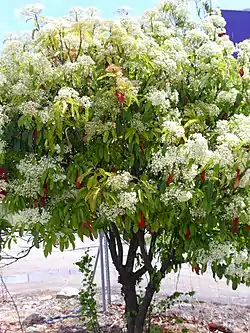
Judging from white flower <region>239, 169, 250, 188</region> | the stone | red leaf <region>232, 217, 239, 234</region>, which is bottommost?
the stone

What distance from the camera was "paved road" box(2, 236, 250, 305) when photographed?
5.33 metres

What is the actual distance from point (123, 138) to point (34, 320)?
255 cm

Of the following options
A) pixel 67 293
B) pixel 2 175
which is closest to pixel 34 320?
pixel 67 293

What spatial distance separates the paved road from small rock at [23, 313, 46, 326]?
Result: 102cm

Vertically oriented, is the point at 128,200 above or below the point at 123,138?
below

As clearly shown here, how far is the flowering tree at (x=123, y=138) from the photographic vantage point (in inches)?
92.6

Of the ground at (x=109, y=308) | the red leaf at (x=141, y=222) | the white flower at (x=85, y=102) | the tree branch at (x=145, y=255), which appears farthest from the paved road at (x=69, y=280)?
the white flower at (x=85, y=102)

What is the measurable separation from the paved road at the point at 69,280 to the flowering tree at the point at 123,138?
273 cm

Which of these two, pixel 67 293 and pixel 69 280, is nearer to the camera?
pixel 67 293


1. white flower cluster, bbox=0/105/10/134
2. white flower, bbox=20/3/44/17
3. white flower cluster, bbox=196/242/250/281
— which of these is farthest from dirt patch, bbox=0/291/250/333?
white flower, bbox=20/3/44/17

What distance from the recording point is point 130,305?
353cm

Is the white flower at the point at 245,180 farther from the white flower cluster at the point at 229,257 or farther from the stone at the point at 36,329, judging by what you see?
the stone at the point at 36,329

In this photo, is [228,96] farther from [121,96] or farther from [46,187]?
[46,187]

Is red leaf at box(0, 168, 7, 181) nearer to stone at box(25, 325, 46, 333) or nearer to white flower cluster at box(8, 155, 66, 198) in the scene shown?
white flower cluster at box(8, 155, 66, 198)
